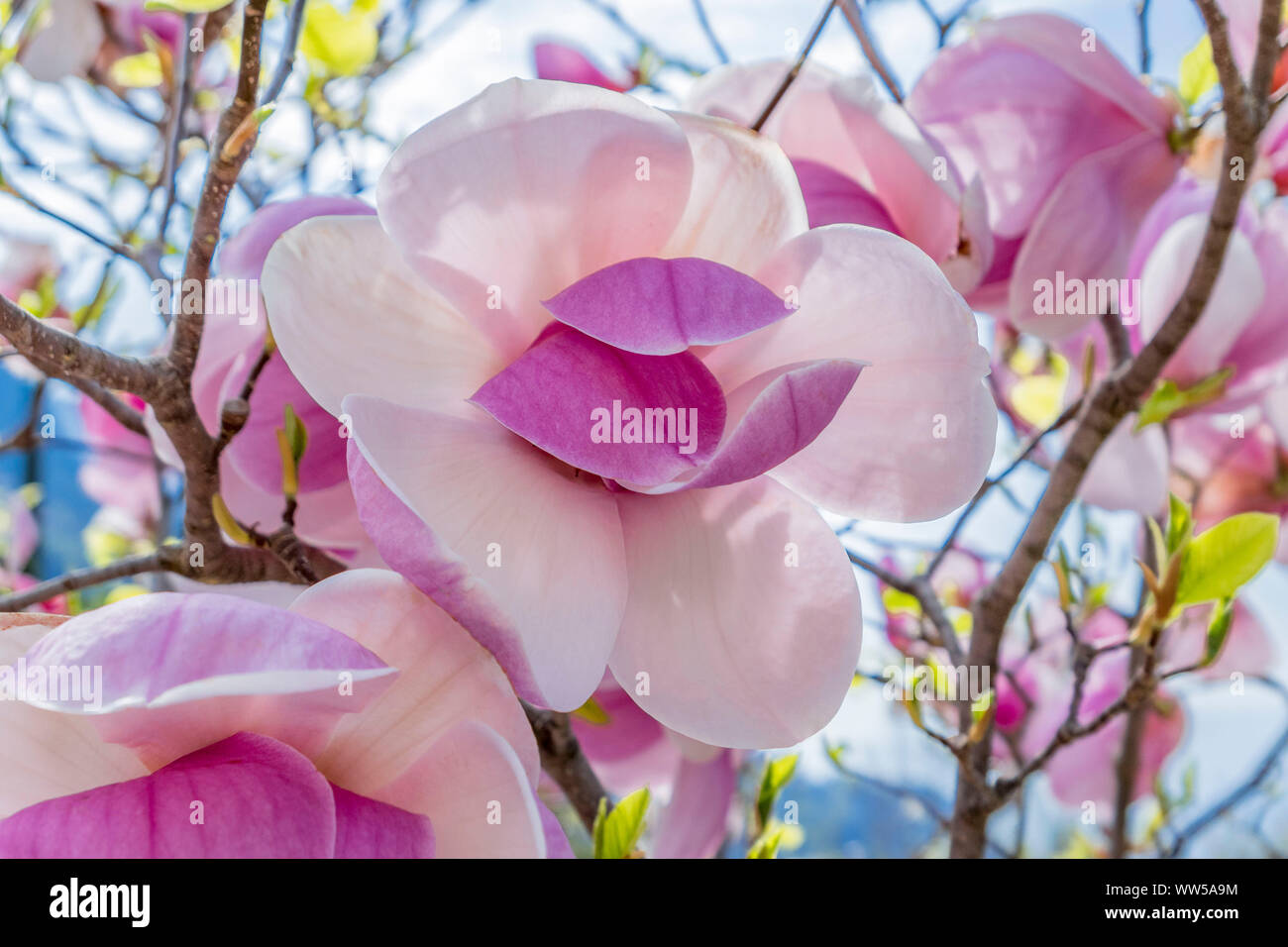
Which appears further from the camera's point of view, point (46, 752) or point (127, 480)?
point (127, 480)

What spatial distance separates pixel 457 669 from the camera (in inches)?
11.6

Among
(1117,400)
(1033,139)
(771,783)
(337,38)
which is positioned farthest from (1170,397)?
(337,38)

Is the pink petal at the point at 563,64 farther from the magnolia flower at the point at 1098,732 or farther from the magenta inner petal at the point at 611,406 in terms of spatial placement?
the magnolia flower at the point at 1098,732

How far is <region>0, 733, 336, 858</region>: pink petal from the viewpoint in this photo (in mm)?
263

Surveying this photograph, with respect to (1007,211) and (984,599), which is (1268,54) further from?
(984,599)

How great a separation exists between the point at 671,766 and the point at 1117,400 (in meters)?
0.31

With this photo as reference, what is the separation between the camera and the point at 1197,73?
64 cm

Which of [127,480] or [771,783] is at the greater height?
[127,480]

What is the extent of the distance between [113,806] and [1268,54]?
0.52m

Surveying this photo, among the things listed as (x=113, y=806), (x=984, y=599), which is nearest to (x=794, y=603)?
(x=113, y=806)

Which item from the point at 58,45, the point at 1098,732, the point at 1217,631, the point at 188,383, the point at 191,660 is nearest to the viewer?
the point at 191,660

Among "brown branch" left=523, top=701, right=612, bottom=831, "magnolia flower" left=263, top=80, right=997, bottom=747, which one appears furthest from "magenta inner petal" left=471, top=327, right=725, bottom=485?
"brown branch" left=523, top=701, right=612, bottom=831

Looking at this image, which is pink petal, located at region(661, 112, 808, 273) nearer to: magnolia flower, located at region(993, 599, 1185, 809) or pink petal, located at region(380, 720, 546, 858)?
pink petal, located at region(380, 720, 546, 858)

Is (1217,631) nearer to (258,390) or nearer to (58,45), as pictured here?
(258,390)
